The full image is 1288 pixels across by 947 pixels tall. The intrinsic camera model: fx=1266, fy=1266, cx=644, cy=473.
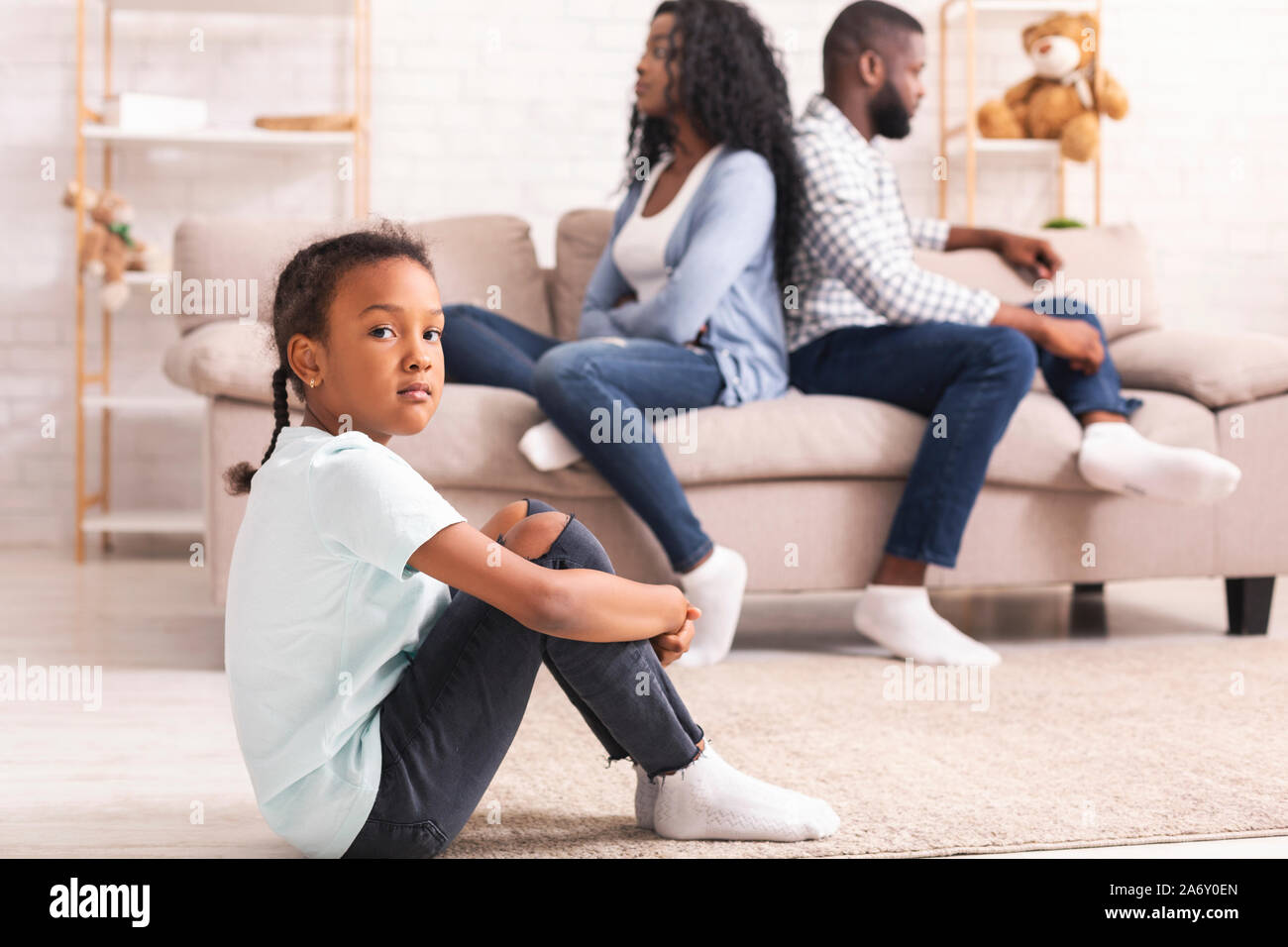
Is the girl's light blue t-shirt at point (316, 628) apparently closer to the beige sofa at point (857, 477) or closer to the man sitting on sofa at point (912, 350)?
the beige sofa at point (857, 477)

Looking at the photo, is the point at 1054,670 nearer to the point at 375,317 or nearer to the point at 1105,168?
the point at 375,317

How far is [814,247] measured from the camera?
2139 millimetres

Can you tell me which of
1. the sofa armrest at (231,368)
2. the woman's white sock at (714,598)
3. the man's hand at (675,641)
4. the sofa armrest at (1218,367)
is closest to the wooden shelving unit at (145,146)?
the sofa armrest at (231,368)

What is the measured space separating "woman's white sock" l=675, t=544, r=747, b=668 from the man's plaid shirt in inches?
18.8

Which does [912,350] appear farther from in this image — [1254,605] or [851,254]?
[1254,605]

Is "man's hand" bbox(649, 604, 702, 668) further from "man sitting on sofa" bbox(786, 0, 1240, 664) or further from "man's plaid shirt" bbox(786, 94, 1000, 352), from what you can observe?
"man's plaid shirt" bbox(786, 94, 1000, 352)

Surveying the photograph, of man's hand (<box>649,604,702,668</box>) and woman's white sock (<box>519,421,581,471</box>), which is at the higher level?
woman's white sock (<box>519,421,581,471</box>)

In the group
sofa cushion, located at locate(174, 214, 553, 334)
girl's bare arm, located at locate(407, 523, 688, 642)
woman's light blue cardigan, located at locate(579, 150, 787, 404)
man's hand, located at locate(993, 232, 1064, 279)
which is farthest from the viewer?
man's hand, located at locate(993, 232, 1064, 279)

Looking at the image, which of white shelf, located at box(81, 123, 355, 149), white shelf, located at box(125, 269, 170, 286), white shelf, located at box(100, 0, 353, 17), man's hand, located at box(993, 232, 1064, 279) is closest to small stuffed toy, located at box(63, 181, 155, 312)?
white shelf, located at box(125, 269, 170, 286)

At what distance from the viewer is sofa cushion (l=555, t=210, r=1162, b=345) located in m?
2.54

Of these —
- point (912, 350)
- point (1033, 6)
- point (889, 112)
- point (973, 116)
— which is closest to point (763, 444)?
point (912, 350)

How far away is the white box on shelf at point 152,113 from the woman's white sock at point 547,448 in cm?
177
